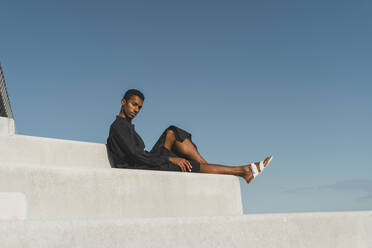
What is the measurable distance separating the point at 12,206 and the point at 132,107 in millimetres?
2848

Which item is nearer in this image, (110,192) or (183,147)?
(110,192)

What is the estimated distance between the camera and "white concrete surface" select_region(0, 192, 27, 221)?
2.40 meters

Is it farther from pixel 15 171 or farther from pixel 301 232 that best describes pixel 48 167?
pixel 301 232

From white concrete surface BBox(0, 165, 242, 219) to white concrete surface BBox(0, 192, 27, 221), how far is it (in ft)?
1.20

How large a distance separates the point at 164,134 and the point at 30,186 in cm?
258

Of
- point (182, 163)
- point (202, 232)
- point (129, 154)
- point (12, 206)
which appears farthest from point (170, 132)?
point (202, 232)

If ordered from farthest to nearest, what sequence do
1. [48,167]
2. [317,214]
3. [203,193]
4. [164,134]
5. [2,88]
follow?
[2,88] → [164,134] → [203,193] → [48,167] → [317,214]

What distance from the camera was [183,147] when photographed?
5297 mm

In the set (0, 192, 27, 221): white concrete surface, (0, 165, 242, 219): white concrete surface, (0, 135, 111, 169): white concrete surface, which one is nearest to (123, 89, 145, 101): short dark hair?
(0, 135, 111, 169): white concrete surface

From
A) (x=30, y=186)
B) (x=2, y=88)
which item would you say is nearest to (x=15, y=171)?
(x=30, y=186)

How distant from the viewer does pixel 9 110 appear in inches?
333

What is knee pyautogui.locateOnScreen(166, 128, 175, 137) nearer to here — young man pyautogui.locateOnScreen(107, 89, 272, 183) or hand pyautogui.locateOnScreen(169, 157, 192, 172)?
→ young man pyautogui.locateOnScreen(107, 89, 272, 183)

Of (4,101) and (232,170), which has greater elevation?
(4,101)

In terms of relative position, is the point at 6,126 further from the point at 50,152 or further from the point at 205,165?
the point at 205,165
